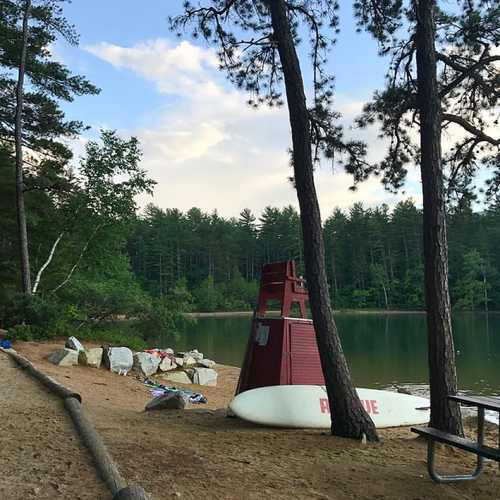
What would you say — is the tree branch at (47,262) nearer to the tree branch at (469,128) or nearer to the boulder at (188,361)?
the boulder at (188,361)

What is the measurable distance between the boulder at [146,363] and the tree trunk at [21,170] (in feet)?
10.6

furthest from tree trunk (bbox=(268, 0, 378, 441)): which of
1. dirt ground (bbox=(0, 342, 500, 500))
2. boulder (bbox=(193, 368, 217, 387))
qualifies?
boulder (bbox=(193, 368, 217, 387))

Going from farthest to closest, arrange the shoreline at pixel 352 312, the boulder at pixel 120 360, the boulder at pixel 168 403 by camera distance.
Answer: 1. the shoreline at pixel 352 312
2. the boulder at pixel 120 360
3. the boulder at pixel 168 403

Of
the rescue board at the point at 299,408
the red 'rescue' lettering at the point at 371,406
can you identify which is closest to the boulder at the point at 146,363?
the rescue board at the point at 299,408

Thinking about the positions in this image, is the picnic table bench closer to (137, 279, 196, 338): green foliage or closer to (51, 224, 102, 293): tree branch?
(137, 279, 196, 338): green foliage

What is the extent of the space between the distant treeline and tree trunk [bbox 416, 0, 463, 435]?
49.2m

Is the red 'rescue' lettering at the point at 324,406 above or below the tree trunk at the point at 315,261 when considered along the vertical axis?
below

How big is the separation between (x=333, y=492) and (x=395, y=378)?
11537 mm

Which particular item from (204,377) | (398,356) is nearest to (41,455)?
(204,377)

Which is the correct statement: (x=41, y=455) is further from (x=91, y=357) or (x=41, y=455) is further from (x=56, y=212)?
(x=56, y=212)

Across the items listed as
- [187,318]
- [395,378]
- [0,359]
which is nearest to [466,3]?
[0,359]

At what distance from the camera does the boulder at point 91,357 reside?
10008mm

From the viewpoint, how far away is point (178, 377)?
1159 centimetres

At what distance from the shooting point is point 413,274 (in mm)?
55906
